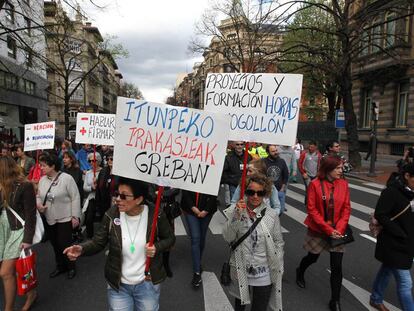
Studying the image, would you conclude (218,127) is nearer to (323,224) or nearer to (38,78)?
(323,224)

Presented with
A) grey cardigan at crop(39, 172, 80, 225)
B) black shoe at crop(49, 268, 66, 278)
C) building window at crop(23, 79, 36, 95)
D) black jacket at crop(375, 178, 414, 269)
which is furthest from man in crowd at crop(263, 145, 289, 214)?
building window at crop(23, 79, 36, 95)

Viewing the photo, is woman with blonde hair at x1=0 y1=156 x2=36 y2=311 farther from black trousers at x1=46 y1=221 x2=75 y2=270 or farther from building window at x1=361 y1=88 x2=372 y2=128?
building window at x1=361 y1=88 x2=372 y2=128

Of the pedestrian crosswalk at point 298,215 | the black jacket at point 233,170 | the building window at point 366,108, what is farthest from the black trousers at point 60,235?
the building window at point 366,108

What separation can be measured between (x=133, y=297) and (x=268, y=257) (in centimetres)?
116

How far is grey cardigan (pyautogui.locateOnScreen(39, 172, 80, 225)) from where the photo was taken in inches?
167

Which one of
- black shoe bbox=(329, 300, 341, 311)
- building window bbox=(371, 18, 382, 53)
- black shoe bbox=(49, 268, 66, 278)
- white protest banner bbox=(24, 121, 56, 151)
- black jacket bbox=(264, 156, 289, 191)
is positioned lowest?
black shoe bbox=(49, 268, 66, 278)

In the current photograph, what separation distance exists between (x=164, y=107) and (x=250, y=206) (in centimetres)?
114

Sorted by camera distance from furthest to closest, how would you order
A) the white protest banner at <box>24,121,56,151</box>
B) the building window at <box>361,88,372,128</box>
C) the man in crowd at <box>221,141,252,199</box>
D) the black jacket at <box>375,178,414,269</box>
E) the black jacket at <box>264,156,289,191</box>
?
the building window at <box>361,88,372,128</box>
the white protest banner at <box>24,121,56,151</box>
the black jacket at <box>264,156,289,191</box>
the man in crowd at <box>221,141,252,199</box>
the black jacket at <box>375,178,414,269</box>

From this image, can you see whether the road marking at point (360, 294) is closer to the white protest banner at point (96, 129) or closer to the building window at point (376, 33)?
the white protest banner at point (96, 129)

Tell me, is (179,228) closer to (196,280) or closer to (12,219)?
(196,280)

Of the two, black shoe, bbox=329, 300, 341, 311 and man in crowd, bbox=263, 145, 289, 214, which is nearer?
black shoe, bbox=329, 300, 341, 311

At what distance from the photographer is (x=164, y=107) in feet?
8.54

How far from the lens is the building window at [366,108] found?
2679 cm

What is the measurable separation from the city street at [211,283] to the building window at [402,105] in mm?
19092
